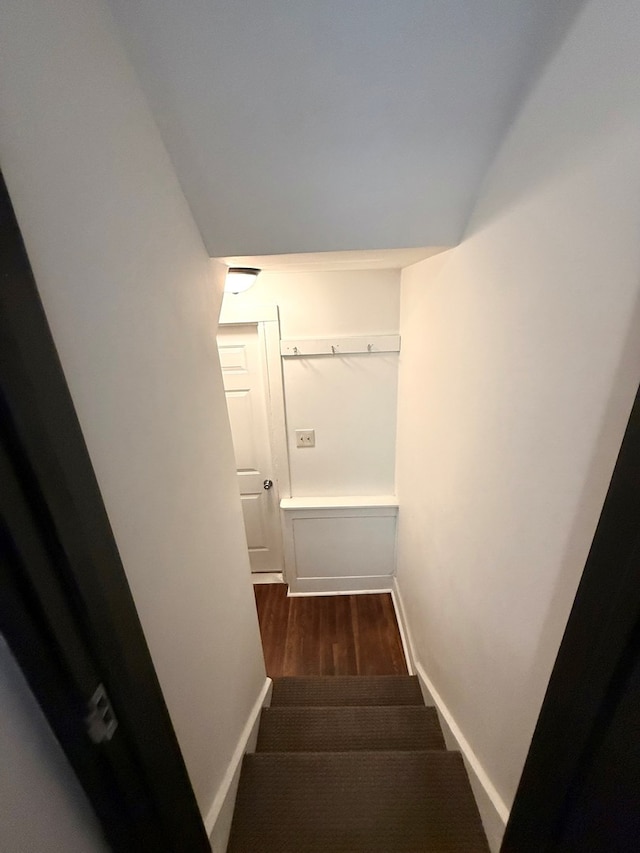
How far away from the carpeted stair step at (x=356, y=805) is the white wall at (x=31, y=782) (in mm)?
892

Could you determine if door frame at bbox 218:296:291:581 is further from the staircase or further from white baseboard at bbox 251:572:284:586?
the staircase

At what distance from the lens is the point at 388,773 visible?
1.34 meters

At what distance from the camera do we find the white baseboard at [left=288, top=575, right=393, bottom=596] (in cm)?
304

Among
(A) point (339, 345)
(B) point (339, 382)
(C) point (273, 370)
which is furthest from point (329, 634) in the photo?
(A) point (339, 345)

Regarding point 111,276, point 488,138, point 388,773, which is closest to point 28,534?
point 111,276

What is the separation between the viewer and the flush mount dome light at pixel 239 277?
1739 mm

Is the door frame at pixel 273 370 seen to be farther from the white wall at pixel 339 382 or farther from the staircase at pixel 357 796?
the staircase at pixel 357 796

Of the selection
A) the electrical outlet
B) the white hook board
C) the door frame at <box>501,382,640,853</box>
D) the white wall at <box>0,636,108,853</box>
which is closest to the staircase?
the door frame at <box>501,382,640,853</box>

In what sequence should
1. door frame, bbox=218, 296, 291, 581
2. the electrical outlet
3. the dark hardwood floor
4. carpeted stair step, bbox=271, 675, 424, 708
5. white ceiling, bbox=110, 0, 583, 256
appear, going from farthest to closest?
the electrical outlet, the dark hardwood floor, door frame, bbox=218, 296, 291, 581, carpeted stair step, bbox=271, 675, 424, 708, white ceiling, bbox=110, 0, 583, 256

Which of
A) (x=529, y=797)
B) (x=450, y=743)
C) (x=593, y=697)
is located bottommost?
(x=450, y=743)

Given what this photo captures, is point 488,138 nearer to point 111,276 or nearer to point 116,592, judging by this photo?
point 111,276

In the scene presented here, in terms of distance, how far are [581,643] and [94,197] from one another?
1197 millimetres

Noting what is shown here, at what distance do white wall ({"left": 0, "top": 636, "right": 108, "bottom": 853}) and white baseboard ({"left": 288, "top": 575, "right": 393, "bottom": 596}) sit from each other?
8.27ft

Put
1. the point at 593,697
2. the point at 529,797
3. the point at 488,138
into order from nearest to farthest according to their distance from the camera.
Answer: the point at 593,697 < the point at 529,797 < the point at 488,138
